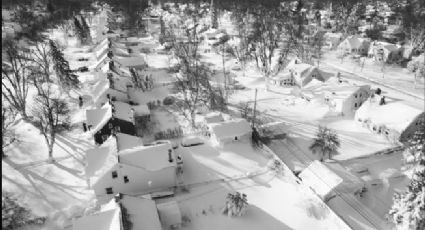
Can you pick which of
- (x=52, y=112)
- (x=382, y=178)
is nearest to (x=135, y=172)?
(x=52, y=112)

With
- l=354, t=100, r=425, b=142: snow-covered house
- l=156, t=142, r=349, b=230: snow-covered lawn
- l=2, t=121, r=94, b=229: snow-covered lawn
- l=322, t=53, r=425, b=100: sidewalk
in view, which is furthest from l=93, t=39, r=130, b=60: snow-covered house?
l=354, t=100, r=425, b=142: snow-covered house

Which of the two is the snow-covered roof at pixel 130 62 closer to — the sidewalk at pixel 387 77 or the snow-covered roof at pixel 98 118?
the snow-covered roof at pixel 98 118

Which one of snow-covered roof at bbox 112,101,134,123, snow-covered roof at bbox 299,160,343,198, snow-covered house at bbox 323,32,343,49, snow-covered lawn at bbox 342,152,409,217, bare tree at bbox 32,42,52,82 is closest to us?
snow-covered roof at bbox 299,160,343,198

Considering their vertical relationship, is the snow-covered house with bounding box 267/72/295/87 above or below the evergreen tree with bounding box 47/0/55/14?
below

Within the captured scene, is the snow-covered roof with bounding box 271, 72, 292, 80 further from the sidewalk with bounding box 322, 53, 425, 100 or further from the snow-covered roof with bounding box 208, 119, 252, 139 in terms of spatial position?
the snow-covered roof with bounding box 208, 119, 252, 139

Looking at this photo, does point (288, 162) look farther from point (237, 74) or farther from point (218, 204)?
point (237, 74)

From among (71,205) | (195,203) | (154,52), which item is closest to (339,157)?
(195,203)

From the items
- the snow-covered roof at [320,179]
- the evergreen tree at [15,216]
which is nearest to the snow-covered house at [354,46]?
the snow-covered roof at [320,179]
